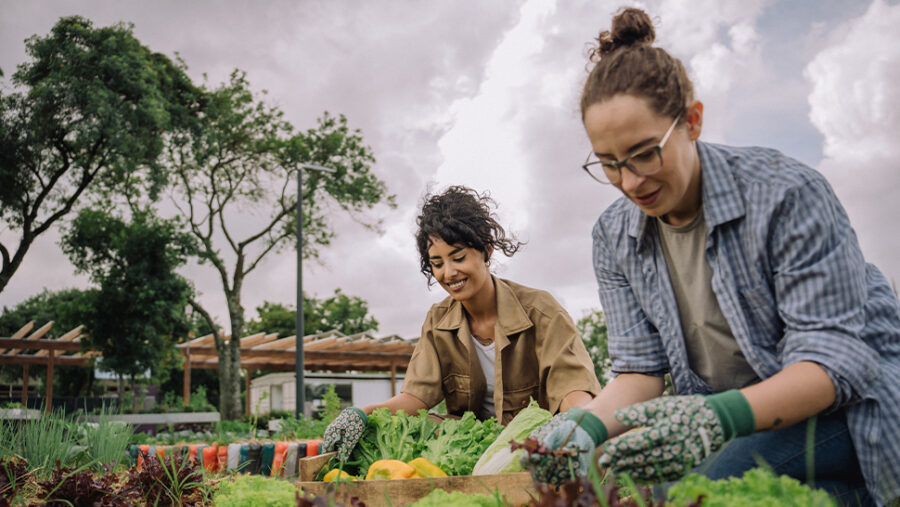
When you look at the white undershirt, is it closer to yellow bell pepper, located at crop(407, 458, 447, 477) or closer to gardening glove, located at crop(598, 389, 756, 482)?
yellow bell pepper, located at crop(407, 458, 447, 477)

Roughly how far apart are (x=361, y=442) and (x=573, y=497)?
6.27ft

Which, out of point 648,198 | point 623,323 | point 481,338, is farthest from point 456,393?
point 648,198

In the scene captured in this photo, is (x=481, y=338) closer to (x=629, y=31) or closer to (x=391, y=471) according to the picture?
(x=391, y=471)

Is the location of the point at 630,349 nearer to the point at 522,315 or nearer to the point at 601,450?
the point at 601,450

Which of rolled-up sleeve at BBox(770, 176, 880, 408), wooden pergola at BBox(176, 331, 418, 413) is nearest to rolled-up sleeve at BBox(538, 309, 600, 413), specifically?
rolled-up sleeve at BBox(770, 176, 880, 408)

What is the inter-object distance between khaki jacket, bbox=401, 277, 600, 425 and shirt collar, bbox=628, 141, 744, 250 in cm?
167

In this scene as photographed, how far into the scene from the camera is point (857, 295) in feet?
5.68

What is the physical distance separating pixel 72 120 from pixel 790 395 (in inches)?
781

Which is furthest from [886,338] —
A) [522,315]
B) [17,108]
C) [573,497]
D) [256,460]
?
[17,108]

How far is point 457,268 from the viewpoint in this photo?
12.2 ft

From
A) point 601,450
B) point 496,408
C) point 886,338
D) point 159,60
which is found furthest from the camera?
point 159,60

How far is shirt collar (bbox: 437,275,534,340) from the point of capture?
3730 millimetres

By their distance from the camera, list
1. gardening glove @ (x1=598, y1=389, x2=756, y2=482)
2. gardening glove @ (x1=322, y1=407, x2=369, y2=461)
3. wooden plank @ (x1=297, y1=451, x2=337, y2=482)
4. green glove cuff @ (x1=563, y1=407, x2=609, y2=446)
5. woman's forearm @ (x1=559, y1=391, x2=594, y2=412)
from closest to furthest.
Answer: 1. gardening glove @ (x1=598, y1=389, x2=756, y2=482)
2. green glove cuff @ (x1=563, y1=407, x2=609, y2=446)
3. wooden plank @ (x1=297, y1=451, x2=337, y2=482)
4. gardening glove @ (x1=322, y1=407, x2=369, y2=461)
5. woman's forearm @ (x1=559, y1=391, x2=594, y2=412)

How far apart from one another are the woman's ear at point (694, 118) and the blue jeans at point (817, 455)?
86cm
